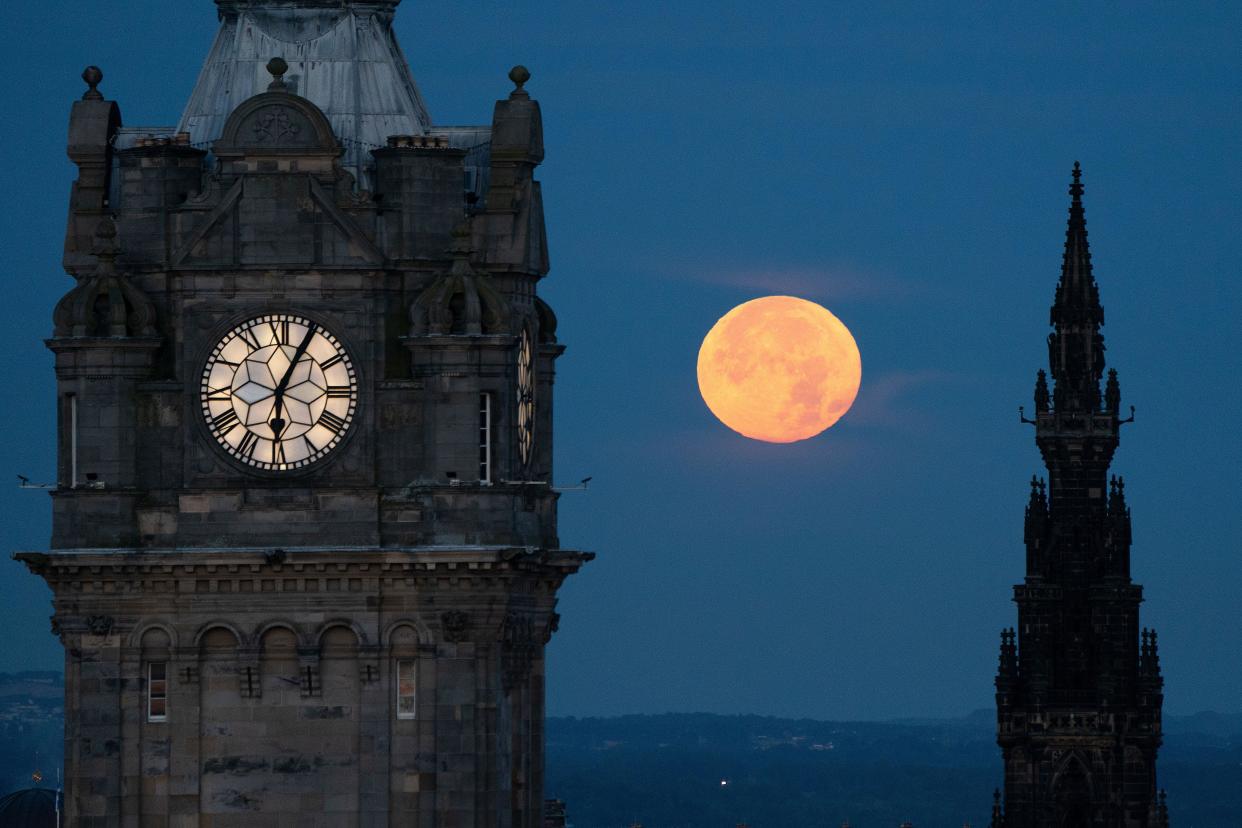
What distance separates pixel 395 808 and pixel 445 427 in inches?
383

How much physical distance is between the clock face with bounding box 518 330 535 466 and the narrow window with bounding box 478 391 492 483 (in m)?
2.28

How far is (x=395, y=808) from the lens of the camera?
113 meters

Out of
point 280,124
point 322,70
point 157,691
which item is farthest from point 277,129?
point 157,691

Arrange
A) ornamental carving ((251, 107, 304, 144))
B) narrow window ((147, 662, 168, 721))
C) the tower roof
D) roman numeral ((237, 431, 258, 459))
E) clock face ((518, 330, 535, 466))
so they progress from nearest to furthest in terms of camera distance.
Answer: roman numeral ((237, 431, 258, 459))
narrow window ((147, 662, 168, 721))
ornamental carving ((251, 107, 304, 144))
clock face ((518, 330, 535, 466))
the tower roof

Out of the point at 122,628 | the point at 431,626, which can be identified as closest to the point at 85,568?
the point at 122,628

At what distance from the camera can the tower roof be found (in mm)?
115500

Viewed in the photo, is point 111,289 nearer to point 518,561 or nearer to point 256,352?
point 256,352

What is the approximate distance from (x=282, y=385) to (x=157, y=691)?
8495mm

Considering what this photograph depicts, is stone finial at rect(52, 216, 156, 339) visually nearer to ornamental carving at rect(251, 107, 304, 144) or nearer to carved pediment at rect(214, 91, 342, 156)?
carved pediment at rect(214, 91, 342, 156)

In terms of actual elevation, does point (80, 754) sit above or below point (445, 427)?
below

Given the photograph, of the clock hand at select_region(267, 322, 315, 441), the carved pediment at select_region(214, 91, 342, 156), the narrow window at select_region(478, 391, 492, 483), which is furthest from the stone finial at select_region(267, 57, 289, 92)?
the narrow window at select_region(478, 391, 492, 483)

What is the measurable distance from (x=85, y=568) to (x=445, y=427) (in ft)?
32.1

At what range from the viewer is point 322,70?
11656 centimetres

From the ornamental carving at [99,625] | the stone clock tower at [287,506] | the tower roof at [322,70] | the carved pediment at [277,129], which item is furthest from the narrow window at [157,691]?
the tower roof at [322,70]
